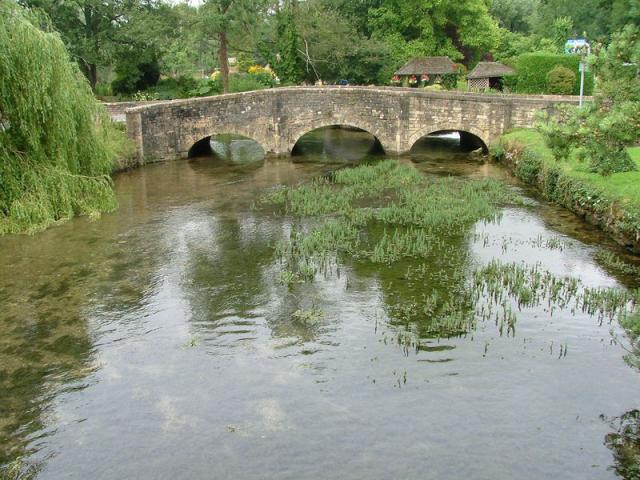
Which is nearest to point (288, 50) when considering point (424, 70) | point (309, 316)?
point (424, 70)

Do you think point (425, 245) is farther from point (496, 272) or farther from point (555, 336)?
point (555, 336)

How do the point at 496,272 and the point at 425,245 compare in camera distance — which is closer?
the point at 496,272

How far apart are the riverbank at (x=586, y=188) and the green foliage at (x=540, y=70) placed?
27.5 feet

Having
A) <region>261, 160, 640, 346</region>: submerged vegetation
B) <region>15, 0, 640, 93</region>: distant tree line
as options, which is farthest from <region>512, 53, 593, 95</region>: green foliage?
<region>261, 160, 640, 346</region>: submerged vegetation

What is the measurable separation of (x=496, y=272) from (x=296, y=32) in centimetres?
3023

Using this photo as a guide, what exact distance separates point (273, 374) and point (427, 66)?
35.8 metres

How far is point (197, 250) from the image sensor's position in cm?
2133

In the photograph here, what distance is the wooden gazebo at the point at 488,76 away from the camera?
43594mm

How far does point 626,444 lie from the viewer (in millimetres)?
11328

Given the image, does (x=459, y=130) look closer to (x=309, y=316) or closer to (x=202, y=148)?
(x=202, y=148)

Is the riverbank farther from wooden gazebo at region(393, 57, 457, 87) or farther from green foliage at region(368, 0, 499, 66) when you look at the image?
green foliage at region(368, 0, 499, 66)

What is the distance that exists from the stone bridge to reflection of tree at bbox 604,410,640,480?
23.5 m

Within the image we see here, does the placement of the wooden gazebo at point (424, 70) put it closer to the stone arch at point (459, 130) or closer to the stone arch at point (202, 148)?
the stone arch at point (459, 130)

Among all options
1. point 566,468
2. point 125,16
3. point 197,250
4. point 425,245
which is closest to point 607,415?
point 566,468
